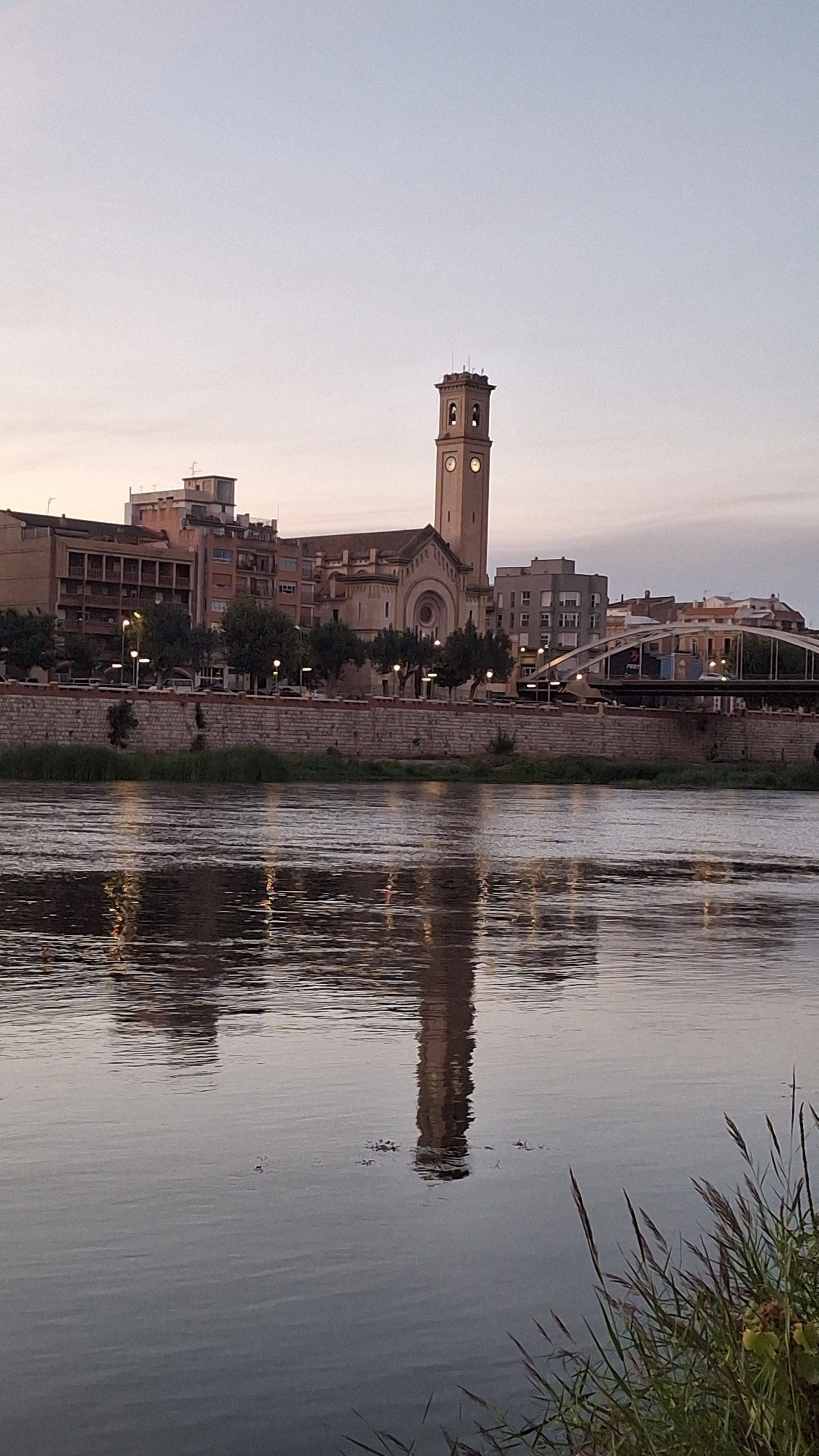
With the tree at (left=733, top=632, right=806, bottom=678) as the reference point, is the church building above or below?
above

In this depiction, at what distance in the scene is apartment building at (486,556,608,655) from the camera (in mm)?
177000

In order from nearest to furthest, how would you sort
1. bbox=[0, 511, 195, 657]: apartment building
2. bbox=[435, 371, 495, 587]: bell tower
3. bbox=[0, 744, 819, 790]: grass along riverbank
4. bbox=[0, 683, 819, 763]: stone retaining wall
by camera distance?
bbox=[0, 744, 819, 790]: grass along riverbank → bbox=[0, 683, 819, 763]: stone retaining wall → bbox=[0, 511, 195, 657]: apartment building → bbox=[435, 371, 495, 587]: bell tower

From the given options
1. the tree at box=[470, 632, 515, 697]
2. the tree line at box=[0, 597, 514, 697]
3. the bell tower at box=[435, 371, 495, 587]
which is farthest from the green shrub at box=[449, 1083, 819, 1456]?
the bell tower at box=[435, 371, 495, 587]

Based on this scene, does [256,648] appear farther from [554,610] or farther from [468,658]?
[554,610]

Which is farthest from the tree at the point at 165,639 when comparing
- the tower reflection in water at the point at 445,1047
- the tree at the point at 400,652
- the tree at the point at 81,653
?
the tower reflection in water at the point at 445,1047

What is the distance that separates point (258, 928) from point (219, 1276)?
12146 millimetres

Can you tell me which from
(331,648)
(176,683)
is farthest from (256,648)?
(331,648)

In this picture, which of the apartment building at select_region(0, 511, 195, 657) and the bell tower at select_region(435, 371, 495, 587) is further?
the bell tower at select_region(435, 371, 495, 587)

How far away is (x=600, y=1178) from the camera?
830 centimetres

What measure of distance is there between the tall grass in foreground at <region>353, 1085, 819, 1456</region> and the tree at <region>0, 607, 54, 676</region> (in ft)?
320

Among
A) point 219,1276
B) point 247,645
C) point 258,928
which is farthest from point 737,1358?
point 247,645

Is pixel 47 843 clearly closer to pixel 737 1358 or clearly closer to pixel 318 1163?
pixel 318 1163

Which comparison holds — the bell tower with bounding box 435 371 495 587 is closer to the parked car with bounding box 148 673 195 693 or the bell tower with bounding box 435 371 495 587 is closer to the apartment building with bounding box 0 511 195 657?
the apartment building with bounding box 0 511 195 657

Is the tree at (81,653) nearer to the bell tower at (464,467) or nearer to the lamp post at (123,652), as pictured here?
the lamp post at (123,652)
